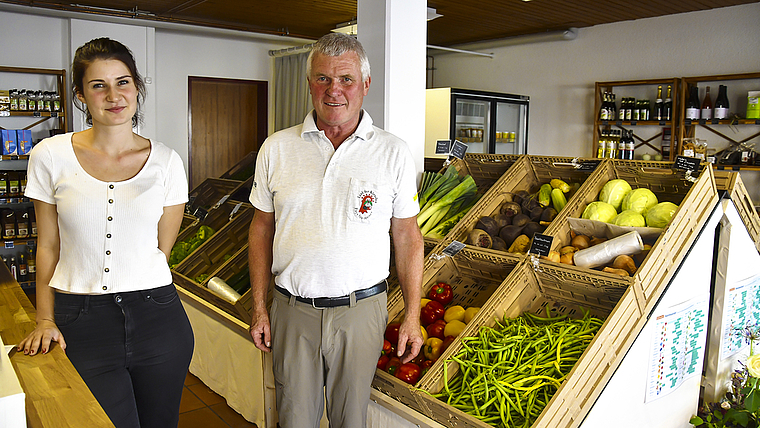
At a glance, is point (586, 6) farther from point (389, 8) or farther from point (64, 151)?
point (64, 151)

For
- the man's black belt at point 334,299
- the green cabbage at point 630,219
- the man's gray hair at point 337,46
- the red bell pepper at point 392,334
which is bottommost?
the red bell pepper at point 392,334

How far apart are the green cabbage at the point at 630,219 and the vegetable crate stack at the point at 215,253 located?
1.87 m

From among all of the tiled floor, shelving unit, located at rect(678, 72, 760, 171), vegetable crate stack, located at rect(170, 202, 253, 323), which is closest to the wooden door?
vegetable crate stack, located at rect(170, 202, 253, 323)

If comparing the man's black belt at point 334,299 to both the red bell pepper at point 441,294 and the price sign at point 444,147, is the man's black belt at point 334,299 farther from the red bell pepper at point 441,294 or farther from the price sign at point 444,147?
the price sign at point 444,147

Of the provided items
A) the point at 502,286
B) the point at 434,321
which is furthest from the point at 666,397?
the point at 434,321

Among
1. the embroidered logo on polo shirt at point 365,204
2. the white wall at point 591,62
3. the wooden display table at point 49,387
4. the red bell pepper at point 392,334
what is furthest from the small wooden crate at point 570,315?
the white wall at point 591,62

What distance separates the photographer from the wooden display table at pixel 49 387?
3.00ft

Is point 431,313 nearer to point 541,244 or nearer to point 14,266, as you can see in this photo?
point 541,244

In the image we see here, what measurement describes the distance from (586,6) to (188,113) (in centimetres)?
445

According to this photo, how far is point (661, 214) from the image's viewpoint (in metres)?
2.38

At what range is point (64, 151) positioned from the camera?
1.53 metres

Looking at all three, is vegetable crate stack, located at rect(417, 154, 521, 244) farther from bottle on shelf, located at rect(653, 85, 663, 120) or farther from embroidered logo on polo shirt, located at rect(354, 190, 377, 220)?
bottle on shelf, located at rect(653, 85, 663, 120)

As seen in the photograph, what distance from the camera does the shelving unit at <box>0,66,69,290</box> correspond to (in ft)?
17.8

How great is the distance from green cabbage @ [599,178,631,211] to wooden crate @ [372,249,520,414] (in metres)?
0.62
